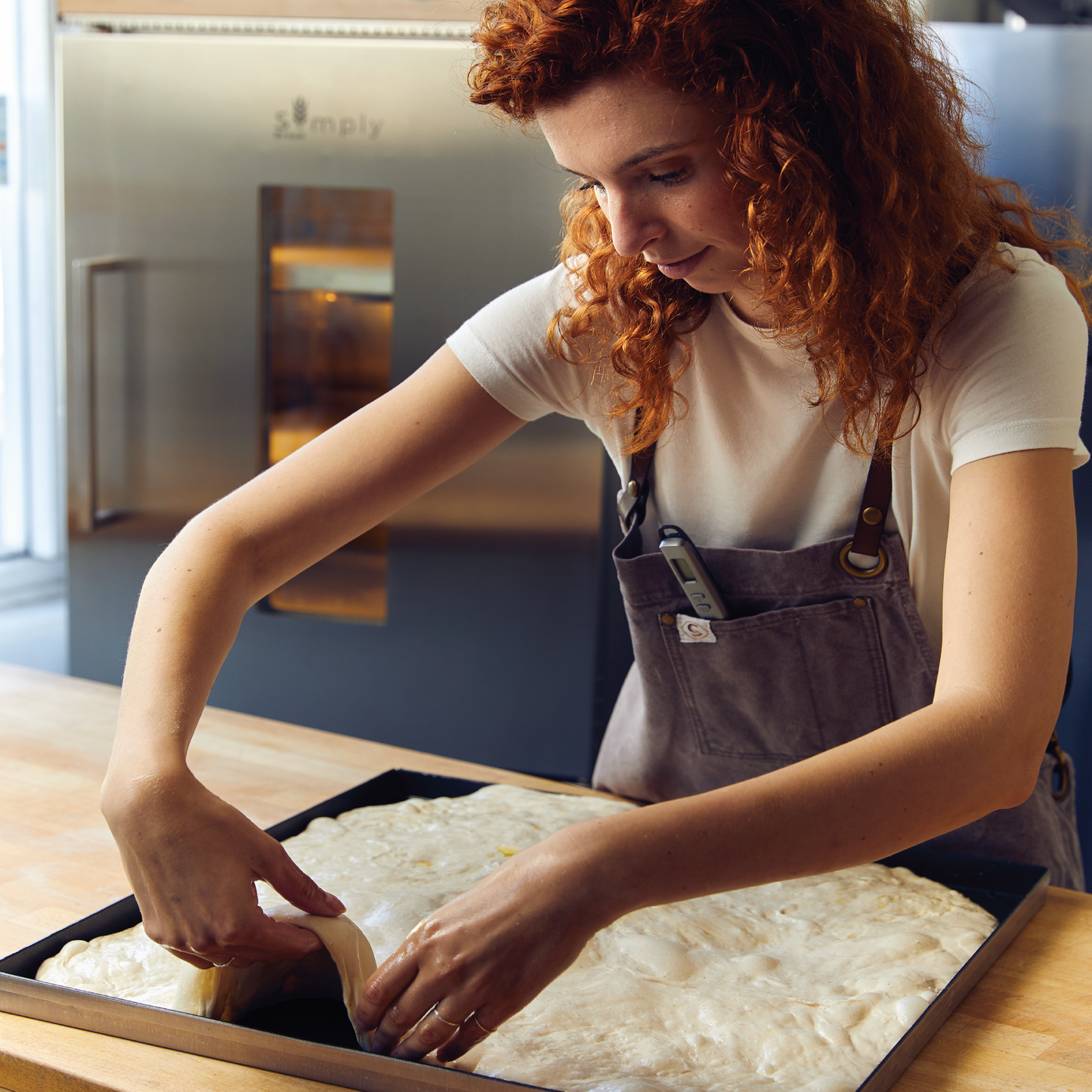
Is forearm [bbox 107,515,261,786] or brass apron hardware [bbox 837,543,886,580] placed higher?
brass apron hardware [bbox 837,543,886,580]

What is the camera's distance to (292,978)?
0.78 metres

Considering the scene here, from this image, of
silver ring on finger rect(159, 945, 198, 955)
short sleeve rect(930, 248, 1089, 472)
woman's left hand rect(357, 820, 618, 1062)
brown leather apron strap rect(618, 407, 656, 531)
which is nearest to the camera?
woman's left hand rect(357, 820, 618, 1062)

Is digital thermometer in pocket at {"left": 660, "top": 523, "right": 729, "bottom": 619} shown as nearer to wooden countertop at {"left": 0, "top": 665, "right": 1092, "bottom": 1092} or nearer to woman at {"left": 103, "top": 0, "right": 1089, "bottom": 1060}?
woman at {"left": 103, "top": 0, "right": 1089, "bottom": 1060}

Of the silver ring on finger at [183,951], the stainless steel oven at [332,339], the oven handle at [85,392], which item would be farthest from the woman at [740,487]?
the oven handle at [85,392]

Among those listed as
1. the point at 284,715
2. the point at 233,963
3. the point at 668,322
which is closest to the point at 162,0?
the point at 284,715

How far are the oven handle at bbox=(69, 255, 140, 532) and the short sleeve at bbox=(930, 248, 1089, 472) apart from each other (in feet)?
5.71

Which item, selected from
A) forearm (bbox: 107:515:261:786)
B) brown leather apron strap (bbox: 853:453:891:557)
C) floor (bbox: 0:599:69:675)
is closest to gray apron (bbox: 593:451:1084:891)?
brown leather apron strap (bbox: 853:453:891:557)

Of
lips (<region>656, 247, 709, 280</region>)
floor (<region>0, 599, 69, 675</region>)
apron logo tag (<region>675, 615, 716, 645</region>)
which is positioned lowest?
floor (<region>0, 599, 69, 675</region>)

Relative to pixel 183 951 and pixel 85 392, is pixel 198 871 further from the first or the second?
pixel 85 392

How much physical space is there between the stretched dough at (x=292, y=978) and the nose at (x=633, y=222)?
1.72ft

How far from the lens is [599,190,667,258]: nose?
0.86 meters

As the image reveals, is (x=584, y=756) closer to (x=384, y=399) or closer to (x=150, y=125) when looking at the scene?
(x=384, y=399)

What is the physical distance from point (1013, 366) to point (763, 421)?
0.83 feet

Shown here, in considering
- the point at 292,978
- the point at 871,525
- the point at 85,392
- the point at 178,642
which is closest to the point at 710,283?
the point at 871,525
